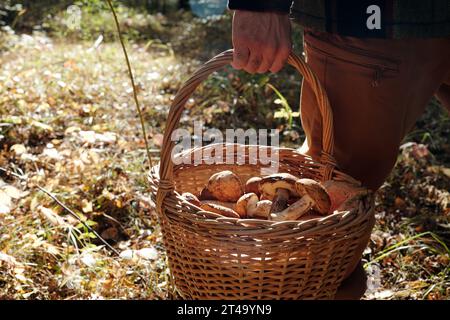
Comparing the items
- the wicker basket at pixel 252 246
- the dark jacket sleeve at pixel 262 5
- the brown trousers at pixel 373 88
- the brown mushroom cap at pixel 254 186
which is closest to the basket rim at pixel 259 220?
the wicker basket at pixel 252 246

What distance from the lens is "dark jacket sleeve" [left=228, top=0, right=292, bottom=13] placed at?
1.30 meters

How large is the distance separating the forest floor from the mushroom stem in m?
0.60

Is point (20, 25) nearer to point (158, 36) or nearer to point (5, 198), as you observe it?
point (158, 36)

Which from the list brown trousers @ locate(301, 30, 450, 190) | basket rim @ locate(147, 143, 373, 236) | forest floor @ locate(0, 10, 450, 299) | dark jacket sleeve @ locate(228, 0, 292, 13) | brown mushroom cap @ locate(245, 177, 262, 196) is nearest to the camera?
basket rim @ locate(147, 143, 373, 236)

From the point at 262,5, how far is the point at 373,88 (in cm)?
36

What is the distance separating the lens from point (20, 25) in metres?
4.95

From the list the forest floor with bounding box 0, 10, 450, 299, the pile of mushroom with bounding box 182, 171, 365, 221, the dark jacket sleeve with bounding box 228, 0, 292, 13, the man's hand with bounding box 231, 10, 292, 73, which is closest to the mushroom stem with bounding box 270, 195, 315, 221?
the pile of mushroom with bounding box 182, 171, 365, 221

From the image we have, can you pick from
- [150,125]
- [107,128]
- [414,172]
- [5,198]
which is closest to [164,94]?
[150,125]

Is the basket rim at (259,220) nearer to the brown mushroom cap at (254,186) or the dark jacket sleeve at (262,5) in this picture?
the brown mushroom cap at (254,186)

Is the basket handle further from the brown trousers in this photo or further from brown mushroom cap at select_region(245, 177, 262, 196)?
brown mushroom cap at select_region(245, 177, 262, 196)

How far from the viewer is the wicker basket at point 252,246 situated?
1207mm

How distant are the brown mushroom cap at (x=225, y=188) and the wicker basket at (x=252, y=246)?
0.56 feet

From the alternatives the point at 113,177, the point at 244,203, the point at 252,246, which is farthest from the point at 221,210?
the point at 113,177

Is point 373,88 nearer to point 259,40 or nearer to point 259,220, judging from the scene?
point 259,40
